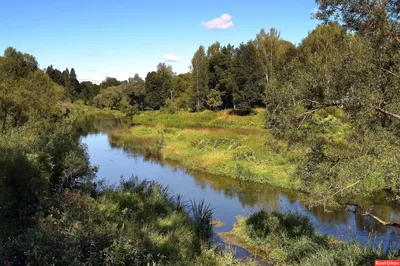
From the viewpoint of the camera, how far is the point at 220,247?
12.5 m

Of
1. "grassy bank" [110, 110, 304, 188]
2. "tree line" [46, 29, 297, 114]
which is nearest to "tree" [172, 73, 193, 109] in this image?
"tree line" [46, 29, 297, 114]

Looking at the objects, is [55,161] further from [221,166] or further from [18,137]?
[221,166]

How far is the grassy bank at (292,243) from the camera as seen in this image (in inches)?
333

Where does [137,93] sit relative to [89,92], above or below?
below

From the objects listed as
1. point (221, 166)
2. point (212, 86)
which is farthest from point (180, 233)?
point (212, 86)

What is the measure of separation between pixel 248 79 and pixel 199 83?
1262cm

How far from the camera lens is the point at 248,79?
48562 mm

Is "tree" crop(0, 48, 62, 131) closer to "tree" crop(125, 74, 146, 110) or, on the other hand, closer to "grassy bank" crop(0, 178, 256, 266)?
"grassy bank" crop(0, 178, 256, 266)

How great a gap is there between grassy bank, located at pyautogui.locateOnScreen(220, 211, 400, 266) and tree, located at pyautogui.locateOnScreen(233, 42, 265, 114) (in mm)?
34362

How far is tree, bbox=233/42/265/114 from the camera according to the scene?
4812cm

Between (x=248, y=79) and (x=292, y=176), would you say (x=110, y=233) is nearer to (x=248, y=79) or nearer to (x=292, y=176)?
(x=292, y=176)

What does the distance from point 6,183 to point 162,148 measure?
80.9 ft

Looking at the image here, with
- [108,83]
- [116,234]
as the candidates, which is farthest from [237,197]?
[108,83]

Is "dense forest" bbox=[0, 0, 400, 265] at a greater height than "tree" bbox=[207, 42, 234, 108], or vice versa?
"tree" bbox=[207, 42, 234, 108]
